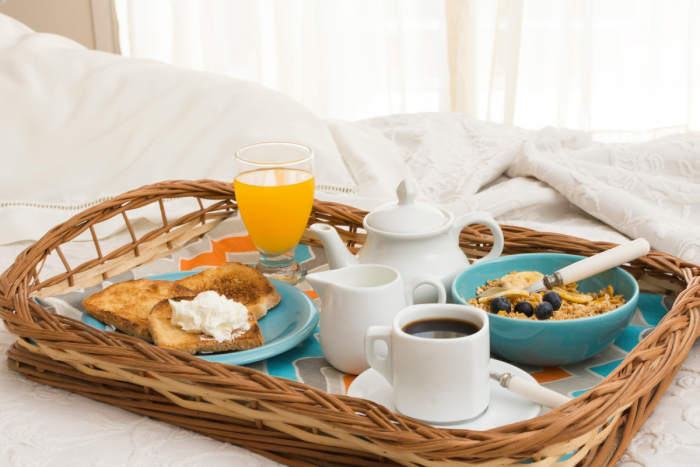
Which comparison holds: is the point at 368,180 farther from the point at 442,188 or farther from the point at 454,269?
the point at 454,269

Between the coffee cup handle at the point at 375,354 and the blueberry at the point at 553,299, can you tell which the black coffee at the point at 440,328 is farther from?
the blueberry at the point at 553,299

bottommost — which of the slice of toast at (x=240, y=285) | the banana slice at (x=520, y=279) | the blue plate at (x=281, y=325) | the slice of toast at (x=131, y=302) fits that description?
the blue plate at (x=281, y=325)

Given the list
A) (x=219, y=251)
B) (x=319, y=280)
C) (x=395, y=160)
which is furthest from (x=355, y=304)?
(x=395, y=160)

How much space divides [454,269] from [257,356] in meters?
0.30

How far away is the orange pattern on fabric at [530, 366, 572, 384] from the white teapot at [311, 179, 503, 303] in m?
0.17

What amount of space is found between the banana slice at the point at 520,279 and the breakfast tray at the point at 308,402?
182 millimetres

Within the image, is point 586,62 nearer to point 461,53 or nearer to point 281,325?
point 461,53

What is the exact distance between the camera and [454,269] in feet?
2.80

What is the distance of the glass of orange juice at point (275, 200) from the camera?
1.02 meters

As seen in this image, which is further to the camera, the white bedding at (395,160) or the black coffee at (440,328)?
the white bedding at (395,160)

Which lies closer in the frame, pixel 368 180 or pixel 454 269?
pixel 454 269

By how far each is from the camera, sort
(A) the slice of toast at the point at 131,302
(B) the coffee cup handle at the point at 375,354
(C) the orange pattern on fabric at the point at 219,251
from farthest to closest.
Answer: (C) the orange pattern on fabric at the point at 219,251, (A) the slice of toast at the point at 131,302, (B) the coffee cup handle at the point at 375,354

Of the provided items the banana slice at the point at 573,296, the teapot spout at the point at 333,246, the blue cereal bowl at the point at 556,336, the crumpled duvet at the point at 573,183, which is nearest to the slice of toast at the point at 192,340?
the teapot spout at the point at 333,246

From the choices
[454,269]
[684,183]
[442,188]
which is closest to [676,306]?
[454,269]
